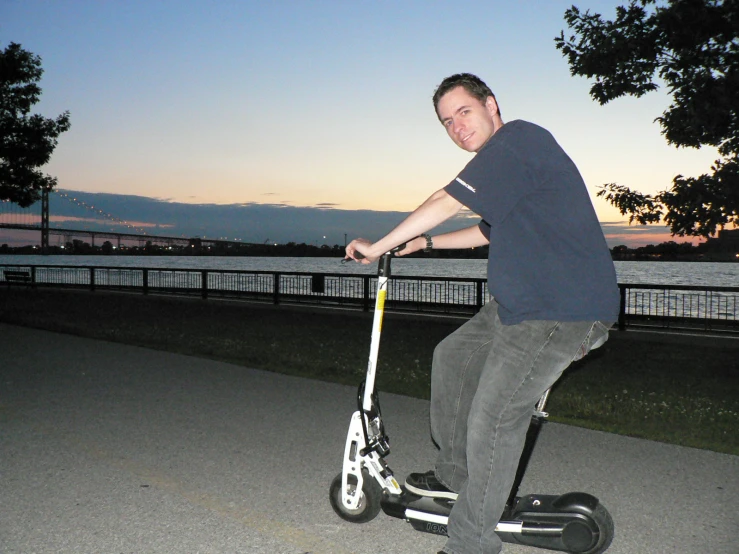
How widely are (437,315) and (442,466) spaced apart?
630 inches

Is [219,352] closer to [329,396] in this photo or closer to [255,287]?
[329,396]

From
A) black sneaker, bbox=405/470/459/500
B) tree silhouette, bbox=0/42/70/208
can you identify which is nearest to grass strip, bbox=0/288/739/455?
black sneaker, bbox=405/470/459/500

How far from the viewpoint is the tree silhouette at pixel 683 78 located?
846 centimetres

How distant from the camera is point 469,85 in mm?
3162

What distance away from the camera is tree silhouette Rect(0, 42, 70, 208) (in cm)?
3083

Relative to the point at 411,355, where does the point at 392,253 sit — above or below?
above

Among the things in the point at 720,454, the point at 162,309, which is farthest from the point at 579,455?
the point at 162,309

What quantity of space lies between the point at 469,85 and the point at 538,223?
0.66 meters

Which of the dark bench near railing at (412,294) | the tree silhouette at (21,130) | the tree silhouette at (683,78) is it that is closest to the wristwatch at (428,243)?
the tree silhouette at (683,78)

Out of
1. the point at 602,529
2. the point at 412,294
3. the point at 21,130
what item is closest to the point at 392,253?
the point at 602,529

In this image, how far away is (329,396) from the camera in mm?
7715

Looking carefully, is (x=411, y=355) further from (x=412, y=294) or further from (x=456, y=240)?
(x=412, y=294)

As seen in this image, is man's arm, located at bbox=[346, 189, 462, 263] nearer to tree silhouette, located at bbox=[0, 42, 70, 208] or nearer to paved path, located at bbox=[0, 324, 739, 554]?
paved path, located at bbox=[0, 324, 739, 554]

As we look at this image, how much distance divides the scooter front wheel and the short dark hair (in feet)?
6.14
